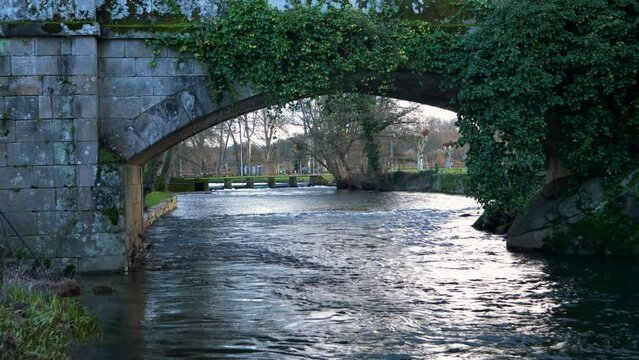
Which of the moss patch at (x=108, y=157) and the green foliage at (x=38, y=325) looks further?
the moss patch at (x=108, y=157)

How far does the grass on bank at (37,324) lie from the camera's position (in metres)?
5.06

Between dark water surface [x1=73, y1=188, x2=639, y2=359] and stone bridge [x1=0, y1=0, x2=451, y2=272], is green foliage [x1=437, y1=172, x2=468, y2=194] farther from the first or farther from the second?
stone bridge [x1=0, y1=0, x2=451, y2=272]

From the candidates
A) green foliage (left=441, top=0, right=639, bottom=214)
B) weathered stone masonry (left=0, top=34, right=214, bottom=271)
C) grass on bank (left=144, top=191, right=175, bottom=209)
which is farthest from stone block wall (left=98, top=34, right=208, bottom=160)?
grass on bank (left=144, top=191, right=175, bottom=209)

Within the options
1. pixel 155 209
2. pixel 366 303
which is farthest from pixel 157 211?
pixel 366 303

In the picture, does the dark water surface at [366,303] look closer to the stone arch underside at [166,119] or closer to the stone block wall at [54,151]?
the stone block wall at [54,151]

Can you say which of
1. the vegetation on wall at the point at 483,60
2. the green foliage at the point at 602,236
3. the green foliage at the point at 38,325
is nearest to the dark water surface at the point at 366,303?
the green foliage at the point at 38,325

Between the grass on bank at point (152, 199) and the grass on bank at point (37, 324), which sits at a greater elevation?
the grass on bank at point (152, 199)

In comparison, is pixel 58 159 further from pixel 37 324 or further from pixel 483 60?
pixel 483 60

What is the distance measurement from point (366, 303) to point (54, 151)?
510 cm

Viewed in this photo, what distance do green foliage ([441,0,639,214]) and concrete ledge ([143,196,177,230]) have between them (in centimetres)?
878

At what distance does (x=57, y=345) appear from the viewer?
5.90 m

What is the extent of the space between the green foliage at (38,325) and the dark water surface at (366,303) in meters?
0.26

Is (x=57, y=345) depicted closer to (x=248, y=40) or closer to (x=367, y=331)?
(x=367, y=331)

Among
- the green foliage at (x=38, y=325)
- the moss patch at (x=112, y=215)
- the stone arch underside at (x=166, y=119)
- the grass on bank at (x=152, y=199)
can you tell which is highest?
the stone arch underside at (x=166, y=119)
